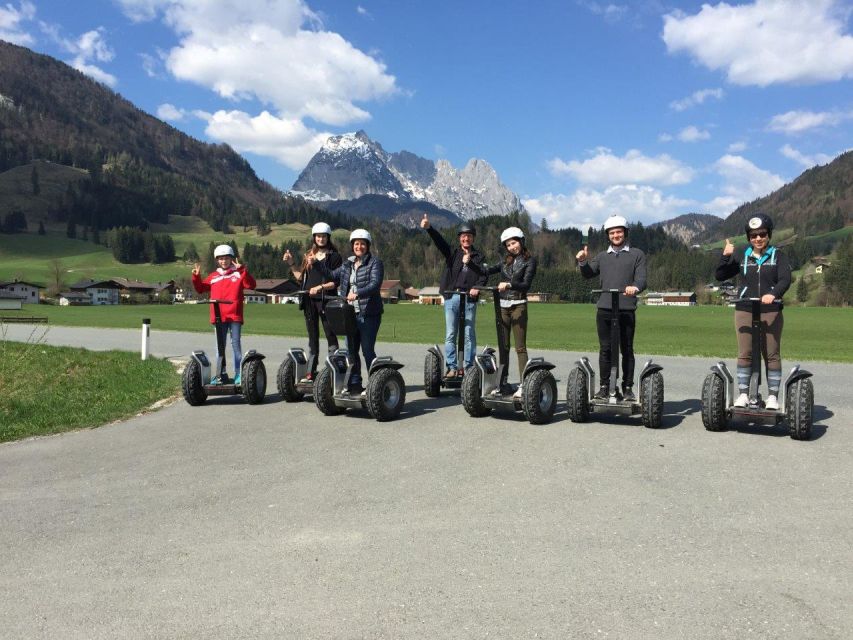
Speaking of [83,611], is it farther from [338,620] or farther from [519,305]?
[519,305]

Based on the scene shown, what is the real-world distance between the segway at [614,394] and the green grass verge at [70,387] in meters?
6.59

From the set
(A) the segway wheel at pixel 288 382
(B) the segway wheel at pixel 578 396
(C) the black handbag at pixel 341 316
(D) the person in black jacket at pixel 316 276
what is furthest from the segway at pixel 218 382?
(B) the segway wheel at pixel 578 396

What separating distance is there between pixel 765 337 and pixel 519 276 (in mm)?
3233

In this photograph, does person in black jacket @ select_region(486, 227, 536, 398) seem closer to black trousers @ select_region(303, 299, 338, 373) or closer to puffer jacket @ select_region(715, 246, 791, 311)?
puffer jacket @ select_region(715, 246, 791, 311)

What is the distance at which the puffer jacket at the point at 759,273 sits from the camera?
793 centimetres

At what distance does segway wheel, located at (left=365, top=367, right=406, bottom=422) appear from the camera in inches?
347

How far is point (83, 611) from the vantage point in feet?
12.0

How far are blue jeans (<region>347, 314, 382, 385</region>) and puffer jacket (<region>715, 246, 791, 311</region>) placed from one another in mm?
4512

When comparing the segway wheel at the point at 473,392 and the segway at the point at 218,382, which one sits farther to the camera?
the segway at the point at 218,382

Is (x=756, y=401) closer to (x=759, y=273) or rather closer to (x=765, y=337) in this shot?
(x=765, y=337)

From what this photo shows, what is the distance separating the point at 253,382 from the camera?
10453 mm

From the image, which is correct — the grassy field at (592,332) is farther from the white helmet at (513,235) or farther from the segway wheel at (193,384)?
the segway wheel at (193,384)

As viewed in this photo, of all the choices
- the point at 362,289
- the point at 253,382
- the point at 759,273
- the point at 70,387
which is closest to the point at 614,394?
the point at 759,273

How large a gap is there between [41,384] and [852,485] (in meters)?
12.3
